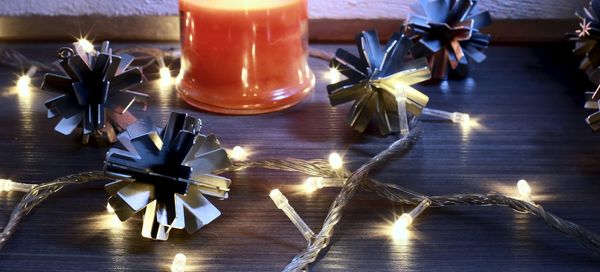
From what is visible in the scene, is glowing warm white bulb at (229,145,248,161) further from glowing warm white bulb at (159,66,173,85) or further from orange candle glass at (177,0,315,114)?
glowing warm white bulb at (159,66,173,85)

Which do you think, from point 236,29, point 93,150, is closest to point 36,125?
point 93,150

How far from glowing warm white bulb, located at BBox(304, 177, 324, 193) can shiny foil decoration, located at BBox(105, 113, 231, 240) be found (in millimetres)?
79

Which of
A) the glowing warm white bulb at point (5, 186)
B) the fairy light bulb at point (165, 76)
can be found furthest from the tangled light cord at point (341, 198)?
the fairy light bulb at point (165, 76)

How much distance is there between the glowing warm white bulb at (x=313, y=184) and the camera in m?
0.48

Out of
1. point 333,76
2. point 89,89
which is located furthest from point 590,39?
point 89,89

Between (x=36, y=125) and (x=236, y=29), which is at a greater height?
(x=236, y=29)

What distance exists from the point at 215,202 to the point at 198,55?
0.59 feet

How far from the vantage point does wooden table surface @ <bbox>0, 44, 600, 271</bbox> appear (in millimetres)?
404

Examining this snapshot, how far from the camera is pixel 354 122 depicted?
1.81 feet

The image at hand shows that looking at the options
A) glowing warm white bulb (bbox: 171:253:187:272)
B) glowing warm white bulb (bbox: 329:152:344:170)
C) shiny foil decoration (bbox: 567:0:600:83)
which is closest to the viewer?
glowing warm white bulb (bbox: 171:253:187:272)

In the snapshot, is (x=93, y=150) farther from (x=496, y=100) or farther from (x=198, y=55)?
(x=496, y=100)

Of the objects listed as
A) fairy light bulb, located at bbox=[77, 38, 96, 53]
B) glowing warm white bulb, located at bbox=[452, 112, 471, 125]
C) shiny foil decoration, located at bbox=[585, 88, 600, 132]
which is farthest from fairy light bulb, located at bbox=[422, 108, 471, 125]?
fairy light bulb, located at bbox=[77, 38, 96, 53]

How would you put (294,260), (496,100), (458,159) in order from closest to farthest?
1. (294,260)
2. (458,159)
3. (496,100)

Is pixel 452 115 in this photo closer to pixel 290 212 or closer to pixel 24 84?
pixel 290 212
